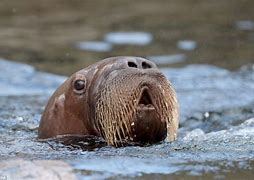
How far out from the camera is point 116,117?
16.8 feet

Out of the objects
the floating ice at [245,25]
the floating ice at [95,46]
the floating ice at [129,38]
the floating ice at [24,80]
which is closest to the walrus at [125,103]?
the floating ice at [24,80]

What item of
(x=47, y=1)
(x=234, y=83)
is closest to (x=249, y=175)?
(x=234, y=83)

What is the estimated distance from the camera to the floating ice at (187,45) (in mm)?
10697

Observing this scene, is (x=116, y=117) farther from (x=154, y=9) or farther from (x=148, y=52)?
(x=154, y=9)

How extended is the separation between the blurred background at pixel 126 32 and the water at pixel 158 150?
1.56 m

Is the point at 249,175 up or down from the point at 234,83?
down

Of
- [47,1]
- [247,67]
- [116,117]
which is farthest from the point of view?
[47,1]

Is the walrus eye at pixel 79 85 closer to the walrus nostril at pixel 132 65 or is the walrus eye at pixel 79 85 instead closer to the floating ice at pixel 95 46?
the walrus nostril at pixel 132 65

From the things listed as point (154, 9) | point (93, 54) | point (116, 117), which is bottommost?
point (116, 117)

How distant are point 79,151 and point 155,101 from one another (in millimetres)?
574

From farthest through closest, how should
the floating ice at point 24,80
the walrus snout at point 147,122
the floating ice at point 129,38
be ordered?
the floating ice at point 129,38 < the floating ice at point 24,80 < the walrus snout at point 147,122

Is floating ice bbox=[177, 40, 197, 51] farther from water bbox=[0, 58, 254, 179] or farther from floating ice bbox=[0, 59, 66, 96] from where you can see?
A: water bbox=[0, 58, 254, 179]

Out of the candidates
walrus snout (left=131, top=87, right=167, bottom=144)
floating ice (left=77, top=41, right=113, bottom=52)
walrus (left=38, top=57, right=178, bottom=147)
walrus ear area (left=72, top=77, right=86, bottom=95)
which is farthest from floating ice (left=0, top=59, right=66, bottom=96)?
walrus snout (left=131, top=87, right=167, bottom=144)

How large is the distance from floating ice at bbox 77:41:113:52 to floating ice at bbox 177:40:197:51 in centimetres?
84
